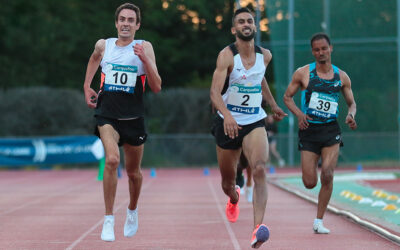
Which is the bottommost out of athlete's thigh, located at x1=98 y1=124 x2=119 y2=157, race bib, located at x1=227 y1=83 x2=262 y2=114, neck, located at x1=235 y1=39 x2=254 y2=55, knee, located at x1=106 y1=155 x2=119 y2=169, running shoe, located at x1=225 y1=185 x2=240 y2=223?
running shoe, located at x1=225 y1=185 x2=240 y2=223

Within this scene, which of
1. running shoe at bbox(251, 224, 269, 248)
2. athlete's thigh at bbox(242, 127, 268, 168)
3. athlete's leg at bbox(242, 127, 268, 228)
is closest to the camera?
running shoe at bbox(251, 224, 269, 248)

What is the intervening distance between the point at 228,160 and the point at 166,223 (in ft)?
7.18

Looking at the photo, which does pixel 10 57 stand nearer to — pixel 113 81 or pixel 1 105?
pixel 1 105

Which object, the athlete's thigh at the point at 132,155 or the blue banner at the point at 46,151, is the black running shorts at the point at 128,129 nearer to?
the athlete's thigh at the point at 132,155

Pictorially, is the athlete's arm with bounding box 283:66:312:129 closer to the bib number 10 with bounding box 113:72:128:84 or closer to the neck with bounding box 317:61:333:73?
the neck with bounding box 317:61:333:73

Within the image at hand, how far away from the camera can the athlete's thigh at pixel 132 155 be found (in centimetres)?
809

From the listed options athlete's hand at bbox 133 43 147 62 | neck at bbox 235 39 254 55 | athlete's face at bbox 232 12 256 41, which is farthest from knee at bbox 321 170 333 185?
A: athlete's hand at bbox 133 43 147 62

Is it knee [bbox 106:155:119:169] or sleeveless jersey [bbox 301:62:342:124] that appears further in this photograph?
sleeveless jersey [bbox 301:62:342:124]

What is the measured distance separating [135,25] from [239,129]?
4.75 ft

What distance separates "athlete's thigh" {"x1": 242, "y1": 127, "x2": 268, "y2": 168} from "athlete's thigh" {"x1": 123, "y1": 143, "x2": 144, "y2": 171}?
104 cm

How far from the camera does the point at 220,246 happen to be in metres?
8.09

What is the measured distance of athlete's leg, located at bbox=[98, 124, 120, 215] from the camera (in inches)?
298

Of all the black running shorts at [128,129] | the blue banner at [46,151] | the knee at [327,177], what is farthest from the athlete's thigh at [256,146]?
the blue banner at [46,151]

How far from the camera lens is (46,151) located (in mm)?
27922
